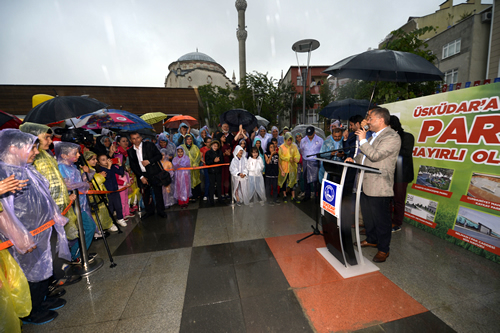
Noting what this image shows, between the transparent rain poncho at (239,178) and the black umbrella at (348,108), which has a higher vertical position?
the black umbrella at (348,108)

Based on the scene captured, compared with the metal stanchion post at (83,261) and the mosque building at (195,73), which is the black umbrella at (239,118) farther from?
the mosque building at (195,73)

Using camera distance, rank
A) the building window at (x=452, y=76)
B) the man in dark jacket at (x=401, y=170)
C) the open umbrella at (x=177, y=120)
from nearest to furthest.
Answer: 1. the man in dark jacket at (x=401, y=170)
2. the open umbrella at (x=177, y=120)
3. the building window at (x=452, y=76)

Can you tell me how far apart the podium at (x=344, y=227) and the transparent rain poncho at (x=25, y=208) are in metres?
3.37

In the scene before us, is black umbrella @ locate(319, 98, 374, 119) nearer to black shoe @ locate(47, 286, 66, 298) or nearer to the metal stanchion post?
the metal stanchion post

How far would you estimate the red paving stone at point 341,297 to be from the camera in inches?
79.1

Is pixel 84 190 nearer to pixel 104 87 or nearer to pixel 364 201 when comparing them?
pixel 364 201

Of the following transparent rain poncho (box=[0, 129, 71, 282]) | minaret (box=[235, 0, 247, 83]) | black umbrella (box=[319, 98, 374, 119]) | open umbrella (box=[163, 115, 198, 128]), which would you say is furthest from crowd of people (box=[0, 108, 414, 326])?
minaret (box=[235, 0, 247, 83])

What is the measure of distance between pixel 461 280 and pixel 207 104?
3169 cm

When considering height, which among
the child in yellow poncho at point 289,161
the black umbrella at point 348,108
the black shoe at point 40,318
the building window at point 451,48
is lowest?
the black shoe at point 40,318

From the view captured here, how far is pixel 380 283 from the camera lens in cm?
249

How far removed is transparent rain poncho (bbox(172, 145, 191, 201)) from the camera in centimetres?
547

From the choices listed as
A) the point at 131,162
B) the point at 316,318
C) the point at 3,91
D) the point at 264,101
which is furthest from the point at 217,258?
the point at 3,91

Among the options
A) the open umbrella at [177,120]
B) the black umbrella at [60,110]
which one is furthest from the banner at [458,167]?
the open umbrella at [177,120]

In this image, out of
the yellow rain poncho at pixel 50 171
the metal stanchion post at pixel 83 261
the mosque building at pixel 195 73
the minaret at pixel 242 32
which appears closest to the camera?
the yellow rain poncho at pixel 50 171
